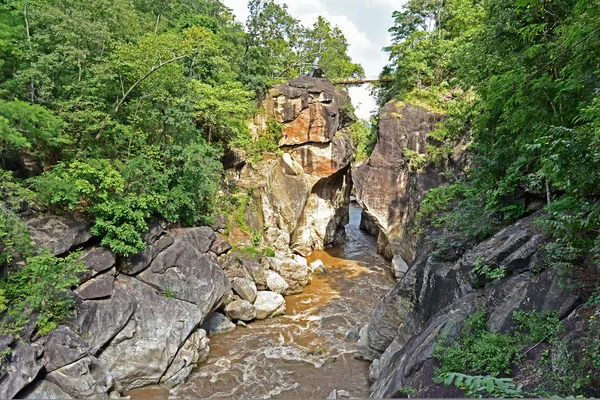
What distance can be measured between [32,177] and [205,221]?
22.3 ft

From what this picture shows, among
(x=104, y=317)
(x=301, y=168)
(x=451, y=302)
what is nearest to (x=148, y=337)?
(x=104, y=317)

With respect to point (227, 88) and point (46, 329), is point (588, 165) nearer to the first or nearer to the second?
point (46, 329)

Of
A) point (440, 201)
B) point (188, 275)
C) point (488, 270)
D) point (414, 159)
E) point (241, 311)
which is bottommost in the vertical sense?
point (241, 311)

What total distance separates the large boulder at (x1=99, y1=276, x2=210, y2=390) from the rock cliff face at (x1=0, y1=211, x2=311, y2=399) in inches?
1.1

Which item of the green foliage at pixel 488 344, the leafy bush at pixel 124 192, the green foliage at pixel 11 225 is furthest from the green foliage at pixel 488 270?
the green foliage at pixel 11 225

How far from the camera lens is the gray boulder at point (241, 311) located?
13.6 m

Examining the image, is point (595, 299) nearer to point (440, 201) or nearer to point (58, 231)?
point (440, 201)

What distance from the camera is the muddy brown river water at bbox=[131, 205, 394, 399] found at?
9.76 meters

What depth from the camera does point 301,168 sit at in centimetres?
2289

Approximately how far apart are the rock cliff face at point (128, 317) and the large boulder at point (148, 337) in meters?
Answer: 0.03

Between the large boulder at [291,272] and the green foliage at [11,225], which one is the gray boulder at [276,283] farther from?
the green foliage at [11,225]

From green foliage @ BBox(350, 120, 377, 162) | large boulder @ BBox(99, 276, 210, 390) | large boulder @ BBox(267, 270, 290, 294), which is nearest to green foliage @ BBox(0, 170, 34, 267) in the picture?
large boulder @ BBox(99, 276, 210, 390)

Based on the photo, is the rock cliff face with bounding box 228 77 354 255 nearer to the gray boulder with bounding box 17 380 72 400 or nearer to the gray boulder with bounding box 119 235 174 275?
the gray boulder with bounding box 119 235 174 275

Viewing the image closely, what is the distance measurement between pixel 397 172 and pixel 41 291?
57.0ft
